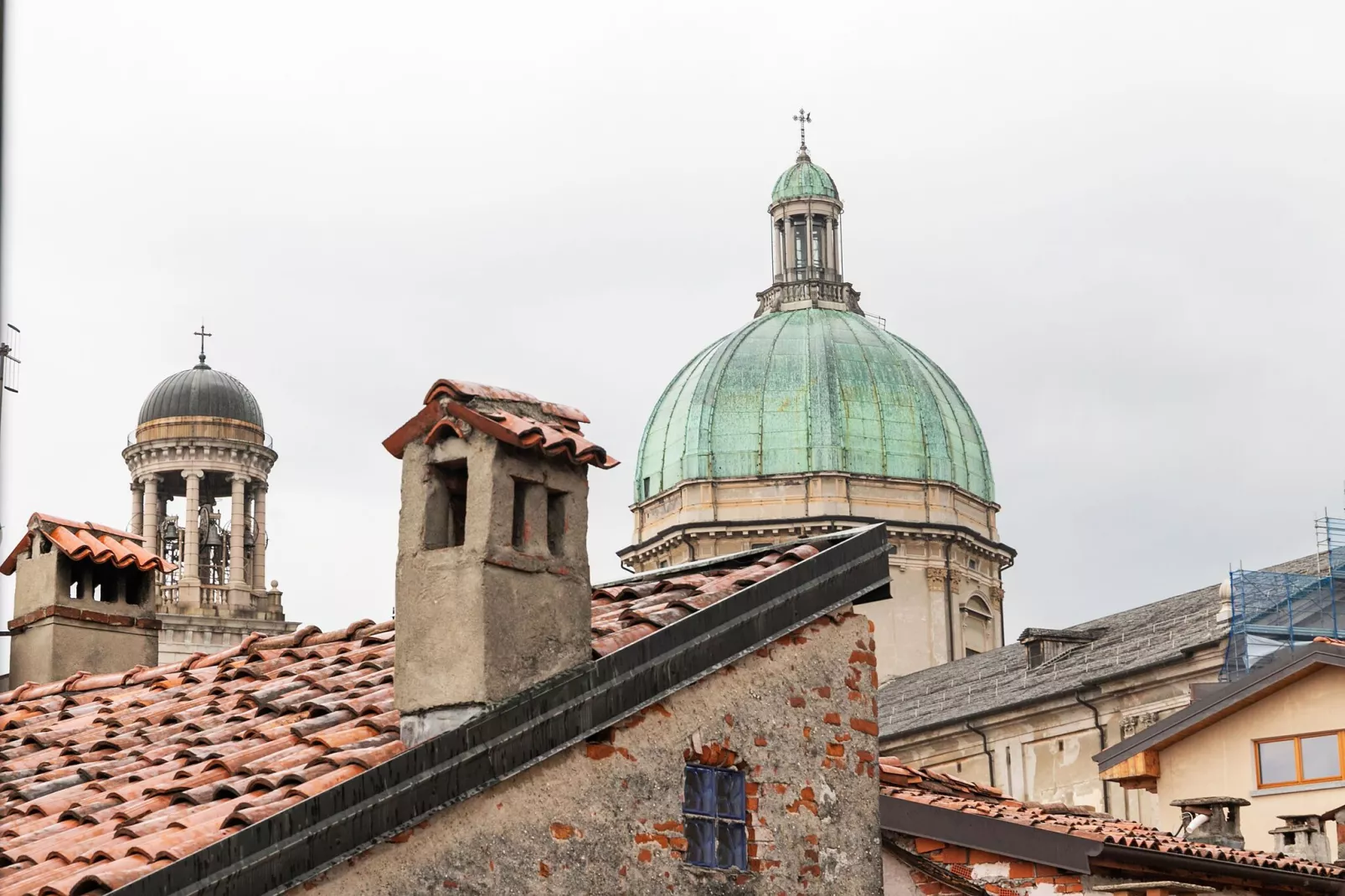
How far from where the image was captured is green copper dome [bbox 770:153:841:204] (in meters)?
73.9

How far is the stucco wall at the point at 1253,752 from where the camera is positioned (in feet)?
97.5

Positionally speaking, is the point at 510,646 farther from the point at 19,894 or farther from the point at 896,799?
the point at 896,799

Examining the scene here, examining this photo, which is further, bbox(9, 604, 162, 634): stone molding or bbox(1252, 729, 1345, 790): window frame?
bbox(1252, 729, 1345, 790): window frame

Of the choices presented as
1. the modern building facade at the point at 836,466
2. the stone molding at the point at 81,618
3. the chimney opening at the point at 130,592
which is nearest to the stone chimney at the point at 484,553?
the stone molding at the point at 81,618

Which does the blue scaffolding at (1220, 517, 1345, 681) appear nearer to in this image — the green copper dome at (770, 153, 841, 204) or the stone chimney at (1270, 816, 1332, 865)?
the stone chimney at (1270, 816, 1332, 865)

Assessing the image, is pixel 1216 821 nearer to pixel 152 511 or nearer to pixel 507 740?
pixel 507 740

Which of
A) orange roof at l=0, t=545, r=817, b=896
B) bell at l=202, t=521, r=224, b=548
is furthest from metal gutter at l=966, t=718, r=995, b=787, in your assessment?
orange roof at l=0, t=545, r=817, b=896

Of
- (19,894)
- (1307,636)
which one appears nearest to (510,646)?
(19,894)

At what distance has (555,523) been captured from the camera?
12727mm

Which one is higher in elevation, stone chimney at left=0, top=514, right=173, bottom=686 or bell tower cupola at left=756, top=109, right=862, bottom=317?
bell tower cupola at left=756, top=109, right=862, bottom=317

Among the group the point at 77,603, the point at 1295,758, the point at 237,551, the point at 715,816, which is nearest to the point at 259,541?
the point at 237,551

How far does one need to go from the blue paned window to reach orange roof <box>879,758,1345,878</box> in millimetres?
6232

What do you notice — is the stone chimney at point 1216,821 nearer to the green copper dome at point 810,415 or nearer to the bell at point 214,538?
the green copper dome at point 810,415

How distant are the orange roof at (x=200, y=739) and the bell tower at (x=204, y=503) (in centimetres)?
5019
